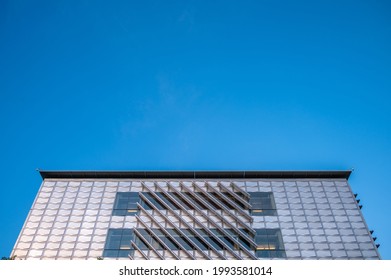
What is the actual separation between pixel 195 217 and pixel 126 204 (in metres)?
8.22

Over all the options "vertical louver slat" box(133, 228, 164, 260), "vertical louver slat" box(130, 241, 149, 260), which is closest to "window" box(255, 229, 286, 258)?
"vertical louver slat" box(133, 228, 164, 260)

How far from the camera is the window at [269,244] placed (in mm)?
35688

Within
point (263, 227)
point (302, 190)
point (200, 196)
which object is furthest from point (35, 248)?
point (302, 190)

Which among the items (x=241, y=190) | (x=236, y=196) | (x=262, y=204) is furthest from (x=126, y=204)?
(x=262, y=204)

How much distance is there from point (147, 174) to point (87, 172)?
746 centimetres

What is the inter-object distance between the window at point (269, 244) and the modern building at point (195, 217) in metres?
0.10

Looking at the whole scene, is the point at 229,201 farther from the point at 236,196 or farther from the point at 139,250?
the point at 139,250

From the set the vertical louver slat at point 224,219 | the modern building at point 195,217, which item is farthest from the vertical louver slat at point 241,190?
the vertical louver slat at point 224,219

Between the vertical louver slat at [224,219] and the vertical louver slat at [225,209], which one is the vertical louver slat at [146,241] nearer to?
the vertical louver slat at [224,219]

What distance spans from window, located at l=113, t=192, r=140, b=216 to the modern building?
0.37 ft

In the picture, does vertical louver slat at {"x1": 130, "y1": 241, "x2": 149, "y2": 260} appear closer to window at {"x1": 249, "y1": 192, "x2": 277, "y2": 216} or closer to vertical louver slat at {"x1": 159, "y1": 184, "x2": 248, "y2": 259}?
vertical louver slat at {"x1": 159, "y1": 184, "x2": 248, "y2": 259}

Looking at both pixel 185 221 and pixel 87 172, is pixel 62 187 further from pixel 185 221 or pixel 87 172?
pixel 185 221

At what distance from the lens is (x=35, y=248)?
36.1 meters

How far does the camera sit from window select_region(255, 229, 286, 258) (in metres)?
35.7
